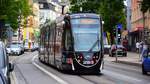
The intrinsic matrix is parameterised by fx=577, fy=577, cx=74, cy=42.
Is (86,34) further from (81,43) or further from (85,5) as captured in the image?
(85,5)

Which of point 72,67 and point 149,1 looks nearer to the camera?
point 72,67

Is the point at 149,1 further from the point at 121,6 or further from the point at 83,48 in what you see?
the point at 121,6

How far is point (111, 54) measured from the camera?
6894cm

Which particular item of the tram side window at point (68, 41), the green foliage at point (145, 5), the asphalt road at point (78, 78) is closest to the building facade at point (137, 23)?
the green foliage at point (145, 5)

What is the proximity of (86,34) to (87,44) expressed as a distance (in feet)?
1.78

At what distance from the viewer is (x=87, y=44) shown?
98.2 feet

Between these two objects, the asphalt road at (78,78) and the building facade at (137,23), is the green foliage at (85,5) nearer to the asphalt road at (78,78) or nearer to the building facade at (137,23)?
the building facade at (137,23)

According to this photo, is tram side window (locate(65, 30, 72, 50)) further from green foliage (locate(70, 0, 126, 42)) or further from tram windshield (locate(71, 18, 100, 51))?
green foliage (locate(70, 0, 126, 42))

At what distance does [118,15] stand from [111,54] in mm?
16525

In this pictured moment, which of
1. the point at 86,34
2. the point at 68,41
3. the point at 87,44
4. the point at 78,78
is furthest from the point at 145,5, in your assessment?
the point at 78,78

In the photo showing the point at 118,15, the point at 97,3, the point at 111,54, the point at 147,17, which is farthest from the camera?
the point at 97,3

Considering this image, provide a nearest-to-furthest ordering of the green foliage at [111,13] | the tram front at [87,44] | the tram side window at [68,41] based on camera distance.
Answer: the tram front at [87,44] → the tram side window at [68,41] → the green foliage at [111,13]

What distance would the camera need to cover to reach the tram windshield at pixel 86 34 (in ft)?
98.1

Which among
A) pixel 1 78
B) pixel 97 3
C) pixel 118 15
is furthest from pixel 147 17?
pixel 1 78
